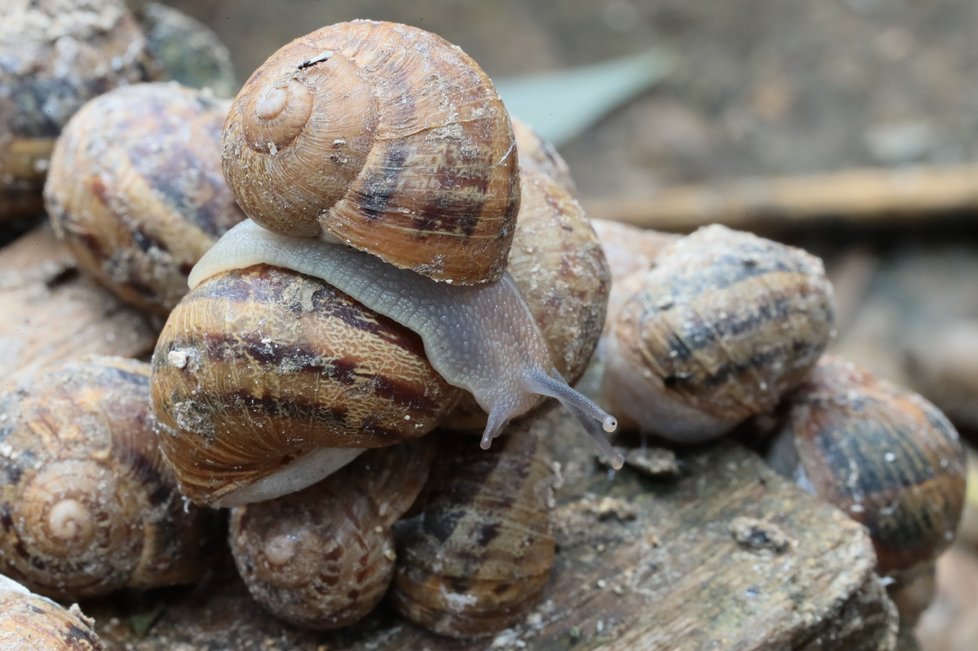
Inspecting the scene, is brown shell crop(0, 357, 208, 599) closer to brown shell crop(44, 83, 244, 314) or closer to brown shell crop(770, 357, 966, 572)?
brown shell crop(44, 83, 244, 314)

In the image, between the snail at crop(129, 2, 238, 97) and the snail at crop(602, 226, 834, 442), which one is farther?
the snail at crop(129, 2, 238, 97)

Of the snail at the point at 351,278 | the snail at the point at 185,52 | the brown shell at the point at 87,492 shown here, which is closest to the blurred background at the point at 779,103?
the snail at the point at 185,52

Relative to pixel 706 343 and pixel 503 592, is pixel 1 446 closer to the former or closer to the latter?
pixel 503 592

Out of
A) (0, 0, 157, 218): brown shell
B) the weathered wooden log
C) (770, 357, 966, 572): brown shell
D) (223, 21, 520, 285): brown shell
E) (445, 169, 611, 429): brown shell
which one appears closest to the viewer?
(223, 21, 520, 285): brown shell

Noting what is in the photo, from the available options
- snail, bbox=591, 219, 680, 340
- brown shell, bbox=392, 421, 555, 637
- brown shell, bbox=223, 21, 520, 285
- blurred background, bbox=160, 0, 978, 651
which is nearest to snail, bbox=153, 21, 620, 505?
brown shell, bbox=223, 21, 520, 285

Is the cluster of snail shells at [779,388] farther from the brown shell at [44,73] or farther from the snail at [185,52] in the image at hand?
the snail at [185,52]

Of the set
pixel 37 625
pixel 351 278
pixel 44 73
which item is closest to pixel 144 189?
pixel 44 73

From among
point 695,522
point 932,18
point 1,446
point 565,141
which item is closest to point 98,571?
point 1,446

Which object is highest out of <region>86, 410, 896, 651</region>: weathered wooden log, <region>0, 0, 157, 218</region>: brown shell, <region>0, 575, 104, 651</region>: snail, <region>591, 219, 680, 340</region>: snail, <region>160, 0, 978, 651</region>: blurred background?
<region>0, 0, 157, 218</region>: brown shell
